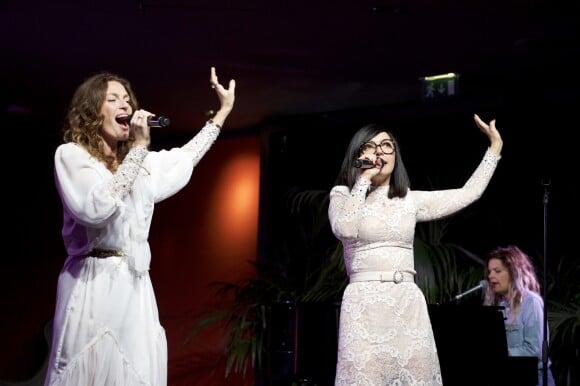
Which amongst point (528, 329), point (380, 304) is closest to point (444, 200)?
point (380, 304)

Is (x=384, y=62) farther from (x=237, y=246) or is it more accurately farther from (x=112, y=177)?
(x=112, y=177)

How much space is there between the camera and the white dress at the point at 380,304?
3482 mm

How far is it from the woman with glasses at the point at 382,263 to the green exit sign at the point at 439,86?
334 centimetres

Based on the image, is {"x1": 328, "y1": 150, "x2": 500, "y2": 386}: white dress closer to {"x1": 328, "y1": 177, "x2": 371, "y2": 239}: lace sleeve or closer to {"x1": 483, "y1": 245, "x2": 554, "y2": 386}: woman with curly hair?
{"x1": 328, "y1": 177, "x2": 371, "y2": 239}: lace sleeve

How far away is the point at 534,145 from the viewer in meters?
6.20

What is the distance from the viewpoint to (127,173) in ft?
8.88

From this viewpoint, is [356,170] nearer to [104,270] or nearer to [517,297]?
[104,270]

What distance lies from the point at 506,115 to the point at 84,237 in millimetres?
4815

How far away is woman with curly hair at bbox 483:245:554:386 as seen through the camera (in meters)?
5.79

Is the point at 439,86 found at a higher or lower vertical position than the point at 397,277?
higher

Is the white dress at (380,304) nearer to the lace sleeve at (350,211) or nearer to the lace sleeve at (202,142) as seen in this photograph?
the lace sleeve at (350,211)

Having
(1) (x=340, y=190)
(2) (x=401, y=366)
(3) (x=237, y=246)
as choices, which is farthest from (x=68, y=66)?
(2) (x=401, y=366)

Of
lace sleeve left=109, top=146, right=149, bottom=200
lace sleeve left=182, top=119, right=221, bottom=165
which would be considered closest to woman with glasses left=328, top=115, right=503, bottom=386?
lace sleeve left=182, top=119, right=221, bottom=165

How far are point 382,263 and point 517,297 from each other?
2.72 m
